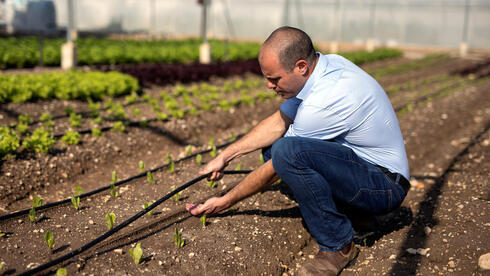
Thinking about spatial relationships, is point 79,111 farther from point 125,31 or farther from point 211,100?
point 125,31

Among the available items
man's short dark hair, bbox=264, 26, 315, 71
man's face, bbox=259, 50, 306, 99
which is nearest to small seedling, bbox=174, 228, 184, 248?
man's face, bbox=259, 50, 306, 99

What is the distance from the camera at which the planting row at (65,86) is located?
6.00 meters

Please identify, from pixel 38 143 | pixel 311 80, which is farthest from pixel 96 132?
pixel 311 80

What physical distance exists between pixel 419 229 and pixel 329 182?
45.9 inches

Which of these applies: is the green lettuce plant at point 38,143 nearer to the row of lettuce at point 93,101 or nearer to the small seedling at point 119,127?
the row of lettuce at point 93,101

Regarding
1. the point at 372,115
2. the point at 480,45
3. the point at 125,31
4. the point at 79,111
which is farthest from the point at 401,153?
the point at 480,45

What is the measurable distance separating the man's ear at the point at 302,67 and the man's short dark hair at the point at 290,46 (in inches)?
0.8

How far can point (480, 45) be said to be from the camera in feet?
74.9

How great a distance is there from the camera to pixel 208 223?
342cm

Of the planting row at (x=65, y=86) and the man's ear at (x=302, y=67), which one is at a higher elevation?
the man's ear at (x=302, y=67)

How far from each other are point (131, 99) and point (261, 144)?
13.3ft

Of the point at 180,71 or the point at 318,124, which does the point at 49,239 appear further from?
the point at 180,71

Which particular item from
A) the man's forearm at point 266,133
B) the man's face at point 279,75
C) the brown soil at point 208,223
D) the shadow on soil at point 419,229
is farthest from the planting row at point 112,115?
the shadow on soil at point 419,229

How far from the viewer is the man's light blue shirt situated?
2.66 meters
